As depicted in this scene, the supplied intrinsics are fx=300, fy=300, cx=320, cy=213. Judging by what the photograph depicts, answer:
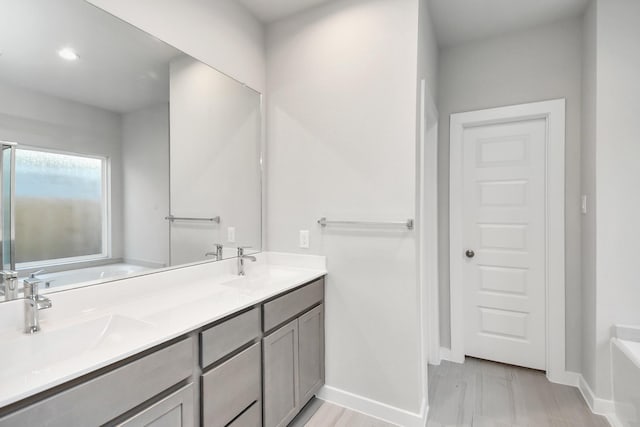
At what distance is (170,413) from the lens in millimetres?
1025

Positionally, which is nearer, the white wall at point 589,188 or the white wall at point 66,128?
the white wall at point 66,128

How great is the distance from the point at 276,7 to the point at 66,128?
5.06 feet

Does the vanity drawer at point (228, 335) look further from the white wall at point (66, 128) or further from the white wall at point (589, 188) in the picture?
the white wall at point (589, 188)

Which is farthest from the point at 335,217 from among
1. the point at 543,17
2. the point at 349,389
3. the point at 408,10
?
the point at 543,17

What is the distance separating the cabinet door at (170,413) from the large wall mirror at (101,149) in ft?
2.10

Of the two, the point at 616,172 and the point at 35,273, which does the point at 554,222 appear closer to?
the point at 616,172

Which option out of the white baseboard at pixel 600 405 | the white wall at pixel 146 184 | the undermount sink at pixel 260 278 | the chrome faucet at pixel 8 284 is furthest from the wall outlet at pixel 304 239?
the white baseboard at pixel 600 405

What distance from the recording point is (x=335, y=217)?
2.00 meters

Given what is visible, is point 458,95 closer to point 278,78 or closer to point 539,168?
point 539,168

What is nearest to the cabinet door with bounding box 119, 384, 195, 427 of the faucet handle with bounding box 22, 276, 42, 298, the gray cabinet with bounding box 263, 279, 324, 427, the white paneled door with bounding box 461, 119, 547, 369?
the gray cabinet with bounding box 263, 279, 324, 427

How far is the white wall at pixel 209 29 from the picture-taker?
4.81 feet

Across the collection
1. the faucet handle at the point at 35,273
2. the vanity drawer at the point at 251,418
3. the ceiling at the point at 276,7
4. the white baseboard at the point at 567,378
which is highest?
the ceiling at the point at 276,7

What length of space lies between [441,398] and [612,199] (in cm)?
A: 170

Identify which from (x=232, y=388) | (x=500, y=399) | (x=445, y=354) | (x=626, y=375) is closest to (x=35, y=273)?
(x=232, y=388)
